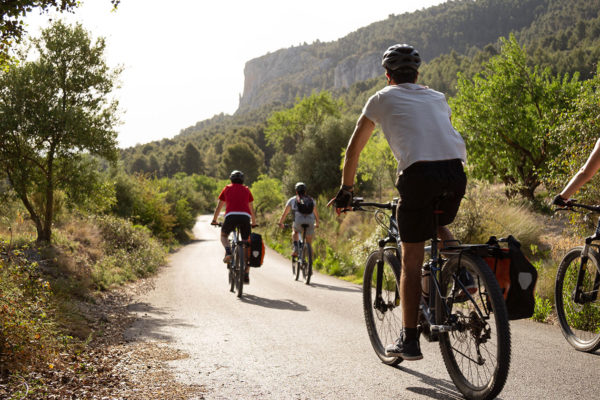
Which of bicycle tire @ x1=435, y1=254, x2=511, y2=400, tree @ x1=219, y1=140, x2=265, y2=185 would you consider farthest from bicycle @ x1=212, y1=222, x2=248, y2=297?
tree @ x1=219, y1=140, x2=265, y2=185

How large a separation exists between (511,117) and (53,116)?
16368mm

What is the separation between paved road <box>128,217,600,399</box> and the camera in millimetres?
3467

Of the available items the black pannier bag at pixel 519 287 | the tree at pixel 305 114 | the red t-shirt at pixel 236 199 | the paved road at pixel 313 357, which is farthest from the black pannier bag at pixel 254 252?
the tree at pixel 305 114

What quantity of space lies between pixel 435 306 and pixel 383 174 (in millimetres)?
27119

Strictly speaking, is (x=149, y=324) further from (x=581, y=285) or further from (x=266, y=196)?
(x=266, y=196)

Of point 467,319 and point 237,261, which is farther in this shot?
point 237,261

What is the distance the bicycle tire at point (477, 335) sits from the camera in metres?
2.74

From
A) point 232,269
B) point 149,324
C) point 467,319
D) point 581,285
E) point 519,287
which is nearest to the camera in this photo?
point 519,287

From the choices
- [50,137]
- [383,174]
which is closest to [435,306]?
[50,137]

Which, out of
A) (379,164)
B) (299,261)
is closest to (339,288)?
(299,261)

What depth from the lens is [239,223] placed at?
9.74m

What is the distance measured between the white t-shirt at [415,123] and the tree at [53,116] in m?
11.0

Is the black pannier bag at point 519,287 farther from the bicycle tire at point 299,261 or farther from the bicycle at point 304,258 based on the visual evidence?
the bicycle tire at point 299,261

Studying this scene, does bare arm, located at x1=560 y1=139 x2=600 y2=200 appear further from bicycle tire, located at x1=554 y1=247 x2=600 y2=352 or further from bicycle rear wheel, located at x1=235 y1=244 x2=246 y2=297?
bicycle rear wheel, located at x1=235 y1=244 x2=246 y2=297
